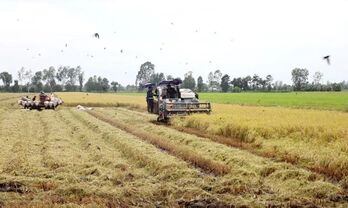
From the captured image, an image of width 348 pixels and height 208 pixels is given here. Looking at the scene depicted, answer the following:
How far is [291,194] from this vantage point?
353 inches

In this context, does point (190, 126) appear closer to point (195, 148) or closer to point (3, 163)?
point (195, 148)

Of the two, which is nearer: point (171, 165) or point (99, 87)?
point (171, 165)

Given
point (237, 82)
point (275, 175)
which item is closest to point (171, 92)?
point (275, 175)

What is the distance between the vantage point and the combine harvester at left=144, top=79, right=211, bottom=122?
25.2 metres

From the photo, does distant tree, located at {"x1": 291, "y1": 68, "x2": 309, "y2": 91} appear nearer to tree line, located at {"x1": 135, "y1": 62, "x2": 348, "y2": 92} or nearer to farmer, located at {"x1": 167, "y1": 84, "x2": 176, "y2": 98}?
tree line, located at {"x1": 135, "y1": 62, "x2": 348, "y2": 92}

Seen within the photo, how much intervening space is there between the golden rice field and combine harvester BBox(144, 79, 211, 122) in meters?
6.33

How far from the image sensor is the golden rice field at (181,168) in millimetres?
8508

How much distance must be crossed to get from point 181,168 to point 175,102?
14.3 metres

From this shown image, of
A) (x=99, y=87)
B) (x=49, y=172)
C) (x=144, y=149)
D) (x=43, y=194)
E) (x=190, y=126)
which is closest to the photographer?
(x=43, y=194)

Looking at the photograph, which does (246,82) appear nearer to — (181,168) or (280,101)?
(280,101)

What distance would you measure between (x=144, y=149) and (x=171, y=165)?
3.05 metres

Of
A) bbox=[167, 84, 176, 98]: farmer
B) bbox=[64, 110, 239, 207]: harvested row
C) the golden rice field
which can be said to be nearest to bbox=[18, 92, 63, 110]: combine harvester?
bbox=[167, 84, 176, 98]: farmer

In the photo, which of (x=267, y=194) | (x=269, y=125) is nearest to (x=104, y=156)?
(x=267, y=194)

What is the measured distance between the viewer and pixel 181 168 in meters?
11.2
